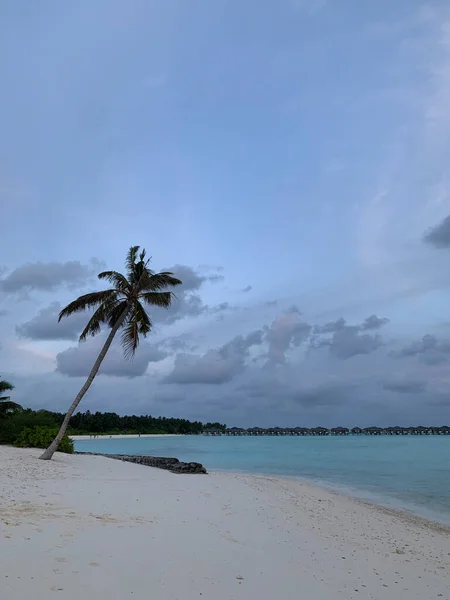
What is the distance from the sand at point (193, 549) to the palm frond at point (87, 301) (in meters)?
8.70

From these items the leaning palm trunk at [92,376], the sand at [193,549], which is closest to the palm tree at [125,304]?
the leaning palm trunk at [92,376]

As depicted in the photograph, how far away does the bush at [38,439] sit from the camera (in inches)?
1013

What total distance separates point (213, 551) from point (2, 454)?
1494 centimetres

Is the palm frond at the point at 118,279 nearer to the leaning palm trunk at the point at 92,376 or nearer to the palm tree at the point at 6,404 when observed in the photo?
the leaning palm trunk at the point at 92,376

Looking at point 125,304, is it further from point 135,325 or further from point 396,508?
point 396,508

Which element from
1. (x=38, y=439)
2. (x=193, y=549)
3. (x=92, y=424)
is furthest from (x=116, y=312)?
(x=92, y=424)

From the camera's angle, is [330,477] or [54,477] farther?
[330,477]

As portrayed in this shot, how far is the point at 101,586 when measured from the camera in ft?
17.5

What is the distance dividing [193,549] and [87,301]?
50.0 feet

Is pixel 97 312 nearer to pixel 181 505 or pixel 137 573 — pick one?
pixel 181 505

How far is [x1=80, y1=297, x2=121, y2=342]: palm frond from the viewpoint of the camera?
2127 centimetres

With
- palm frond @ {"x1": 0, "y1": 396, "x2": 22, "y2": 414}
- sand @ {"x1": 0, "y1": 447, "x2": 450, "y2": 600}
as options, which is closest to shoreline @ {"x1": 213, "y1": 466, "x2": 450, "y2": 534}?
sand @ {"x1": 0, "y1": 447, "x2": 450, "y2": 600}

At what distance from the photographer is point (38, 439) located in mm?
25797

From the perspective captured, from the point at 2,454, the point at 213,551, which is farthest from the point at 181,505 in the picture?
the point at 2,454
